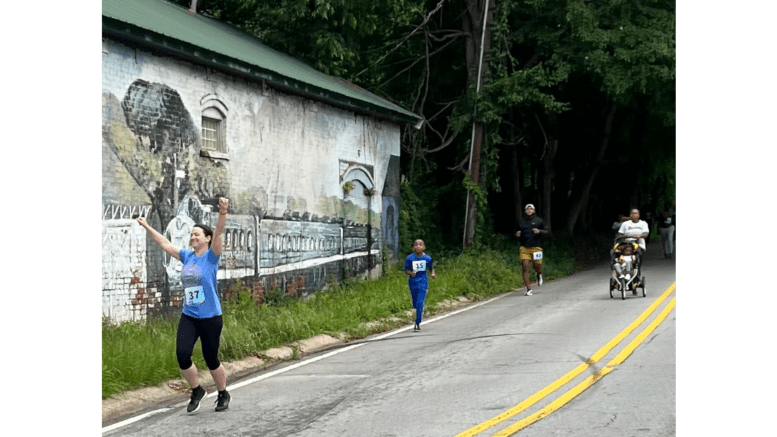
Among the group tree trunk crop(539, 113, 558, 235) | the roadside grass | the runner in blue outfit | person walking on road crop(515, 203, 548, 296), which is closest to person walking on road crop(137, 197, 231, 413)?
the roadside grass

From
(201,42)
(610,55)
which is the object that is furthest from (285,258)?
(610,55)

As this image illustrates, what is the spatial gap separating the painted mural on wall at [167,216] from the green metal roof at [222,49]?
79 centimetres

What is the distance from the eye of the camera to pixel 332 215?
2052cm

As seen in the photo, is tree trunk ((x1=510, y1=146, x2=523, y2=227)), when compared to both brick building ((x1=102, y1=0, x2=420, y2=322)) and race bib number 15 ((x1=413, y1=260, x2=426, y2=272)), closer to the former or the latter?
brick building ((x1=102, y1=0, x2=420, y2=322))

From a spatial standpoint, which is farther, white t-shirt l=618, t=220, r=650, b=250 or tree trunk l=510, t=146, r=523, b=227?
tree trunk l=510, t=146, r=523, b=227

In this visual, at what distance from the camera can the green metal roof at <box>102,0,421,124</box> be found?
45.8 ft

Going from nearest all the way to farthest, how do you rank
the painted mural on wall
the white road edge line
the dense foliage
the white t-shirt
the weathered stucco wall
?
the white road edge line
the painted mural on wall
the weathered stucco wall
the white t-shirt
the dense foliage

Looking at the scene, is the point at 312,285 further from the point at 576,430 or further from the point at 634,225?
the point at 576,430

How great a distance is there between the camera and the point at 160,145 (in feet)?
47.6

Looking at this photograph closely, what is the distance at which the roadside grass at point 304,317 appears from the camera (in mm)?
10469

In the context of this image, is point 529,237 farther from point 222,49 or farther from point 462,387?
point 462,387

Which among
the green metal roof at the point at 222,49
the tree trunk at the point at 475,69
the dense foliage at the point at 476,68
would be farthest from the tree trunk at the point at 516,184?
the green metal roof at the point at 222,49

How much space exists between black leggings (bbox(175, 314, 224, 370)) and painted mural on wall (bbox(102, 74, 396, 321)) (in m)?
4.44

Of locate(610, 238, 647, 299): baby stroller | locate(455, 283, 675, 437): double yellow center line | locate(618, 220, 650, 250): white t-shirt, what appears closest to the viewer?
locate(455, 283, 675, 437): double yellow center line
